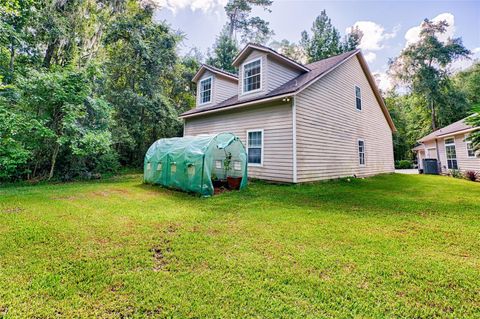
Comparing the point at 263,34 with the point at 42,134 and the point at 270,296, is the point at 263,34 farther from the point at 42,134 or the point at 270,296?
the point at 270,296

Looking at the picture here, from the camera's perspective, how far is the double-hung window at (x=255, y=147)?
30.9 ft

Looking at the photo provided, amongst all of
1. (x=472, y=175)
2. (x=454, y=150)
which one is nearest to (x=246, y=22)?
(x=454, y=150)

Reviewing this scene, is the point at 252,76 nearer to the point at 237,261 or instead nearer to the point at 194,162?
the point at 194,162

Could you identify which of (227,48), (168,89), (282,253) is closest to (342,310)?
(282,253)

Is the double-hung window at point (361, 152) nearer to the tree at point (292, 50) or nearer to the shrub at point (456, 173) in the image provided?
the shrub at point (456, 173)

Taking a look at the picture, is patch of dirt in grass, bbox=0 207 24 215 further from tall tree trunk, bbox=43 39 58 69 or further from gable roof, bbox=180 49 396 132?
tall tree trunk, bbox=43 39 58 69

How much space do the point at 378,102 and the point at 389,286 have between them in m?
14.2

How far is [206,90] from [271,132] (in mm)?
5834

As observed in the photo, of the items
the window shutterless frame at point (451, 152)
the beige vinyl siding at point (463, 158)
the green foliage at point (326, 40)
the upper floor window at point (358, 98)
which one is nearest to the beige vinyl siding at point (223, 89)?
the upper floor window at point (358, 98)

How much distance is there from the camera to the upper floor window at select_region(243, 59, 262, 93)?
9.94 meters

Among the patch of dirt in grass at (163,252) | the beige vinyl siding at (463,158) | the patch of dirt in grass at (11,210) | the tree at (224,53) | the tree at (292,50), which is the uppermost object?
the tree at (292,50)

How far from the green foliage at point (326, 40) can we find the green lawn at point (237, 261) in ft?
84.9

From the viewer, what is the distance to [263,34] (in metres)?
24.6

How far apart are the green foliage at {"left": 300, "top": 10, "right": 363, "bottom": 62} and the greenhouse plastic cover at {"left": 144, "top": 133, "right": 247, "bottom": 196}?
23685mm
